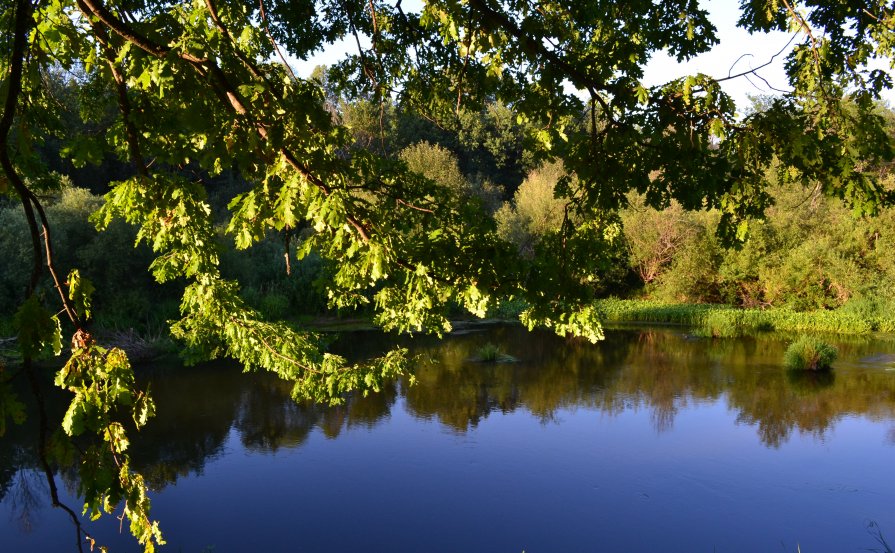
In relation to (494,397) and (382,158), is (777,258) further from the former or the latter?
(382,158)

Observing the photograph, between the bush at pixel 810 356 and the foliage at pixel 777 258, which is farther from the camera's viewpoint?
the foliage at pixel 777 258

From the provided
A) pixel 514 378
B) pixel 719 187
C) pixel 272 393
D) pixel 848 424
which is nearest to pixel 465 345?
pixel 514 378

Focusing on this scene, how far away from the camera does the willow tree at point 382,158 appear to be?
2787 mm

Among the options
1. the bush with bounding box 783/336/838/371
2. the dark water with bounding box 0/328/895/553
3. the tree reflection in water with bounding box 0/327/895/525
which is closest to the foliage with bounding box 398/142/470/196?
the tree reflection in water with bounding box 0/327/895/525

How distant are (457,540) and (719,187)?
6178 mm

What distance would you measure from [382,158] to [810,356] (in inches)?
584

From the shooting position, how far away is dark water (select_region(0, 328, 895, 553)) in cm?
911

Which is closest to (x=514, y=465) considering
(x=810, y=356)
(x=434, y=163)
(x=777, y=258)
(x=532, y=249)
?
(x=810, y=356)

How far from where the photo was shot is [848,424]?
43.3ft

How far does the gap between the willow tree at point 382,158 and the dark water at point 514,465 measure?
11.0 feet

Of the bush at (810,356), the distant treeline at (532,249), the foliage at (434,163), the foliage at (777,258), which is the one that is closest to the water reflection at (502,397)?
the bush at (810,356)

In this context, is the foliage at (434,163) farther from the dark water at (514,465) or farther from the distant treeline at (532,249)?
the dark water at (514,465)

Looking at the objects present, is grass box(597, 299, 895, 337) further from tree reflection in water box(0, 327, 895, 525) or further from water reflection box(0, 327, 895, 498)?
water reflection box(0, 327, 895, 498)

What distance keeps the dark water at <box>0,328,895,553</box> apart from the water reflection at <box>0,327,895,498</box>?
0.06m
